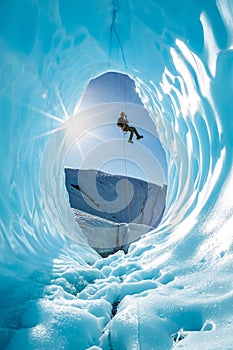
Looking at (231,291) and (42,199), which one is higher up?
(42,199)

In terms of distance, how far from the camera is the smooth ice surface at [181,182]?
1546 millimetres

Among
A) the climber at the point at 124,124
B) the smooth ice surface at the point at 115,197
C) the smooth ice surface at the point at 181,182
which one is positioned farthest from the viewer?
the smooth ice surface at the point at 115,197

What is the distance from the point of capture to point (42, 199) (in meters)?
4.79

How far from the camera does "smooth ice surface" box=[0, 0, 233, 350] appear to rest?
155cm

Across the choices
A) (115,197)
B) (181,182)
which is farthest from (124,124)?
(115,197)

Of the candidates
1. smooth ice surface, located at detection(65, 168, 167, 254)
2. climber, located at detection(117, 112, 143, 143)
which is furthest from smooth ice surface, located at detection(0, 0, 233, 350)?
smooth ice surface, located at detection(65, 168, 167, 254)

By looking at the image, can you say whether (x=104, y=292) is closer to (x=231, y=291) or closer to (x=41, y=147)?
(x=231, y=291)

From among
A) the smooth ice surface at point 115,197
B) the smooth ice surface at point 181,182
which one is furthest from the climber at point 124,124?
the smooth ice surface at point 115,197

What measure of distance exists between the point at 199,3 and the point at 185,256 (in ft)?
7.93

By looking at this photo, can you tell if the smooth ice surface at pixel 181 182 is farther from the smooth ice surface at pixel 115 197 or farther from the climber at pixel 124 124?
the smooth ice surface at pixel 115 197

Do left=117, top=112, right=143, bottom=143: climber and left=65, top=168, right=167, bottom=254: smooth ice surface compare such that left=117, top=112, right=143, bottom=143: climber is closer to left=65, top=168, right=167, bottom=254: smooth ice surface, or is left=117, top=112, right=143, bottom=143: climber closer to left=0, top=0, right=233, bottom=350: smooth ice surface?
left=0, top=0, right=233, bottom=350: smooth ice surface

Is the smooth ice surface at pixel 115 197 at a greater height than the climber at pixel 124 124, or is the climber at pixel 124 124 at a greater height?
the climber at pixel 124 124

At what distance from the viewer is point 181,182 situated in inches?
208

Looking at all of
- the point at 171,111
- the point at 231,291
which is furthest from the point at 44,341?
the point at 171,111
